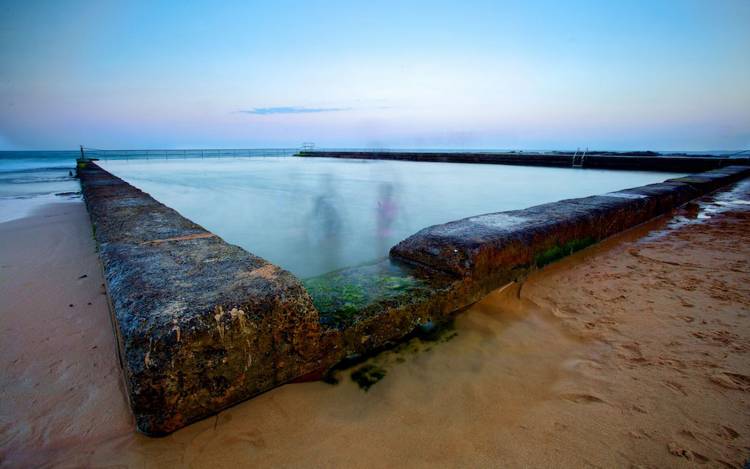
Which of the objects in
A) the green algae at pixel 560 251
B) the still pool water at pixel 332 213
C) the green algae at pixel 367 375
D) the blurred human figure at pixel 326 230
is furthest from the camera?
the still pool water at pixel 332 213

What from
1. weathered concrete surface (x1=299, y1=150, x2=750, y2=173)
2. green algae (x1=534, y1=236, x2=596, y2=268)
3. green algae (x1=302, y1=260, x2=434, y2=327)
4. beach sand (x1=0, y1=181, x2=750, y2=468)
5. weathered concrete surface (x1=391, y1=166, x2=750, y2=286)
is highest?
weathered concrete surface (x1=299, y1=150, x2=750, y2=173)

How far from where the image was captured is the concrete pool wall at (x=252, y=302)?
1.02 meters

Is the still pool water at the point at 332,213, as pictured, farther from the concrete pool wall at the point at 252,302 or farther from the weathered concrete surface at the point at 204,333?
the weathered concrete surface at the point at 204,333

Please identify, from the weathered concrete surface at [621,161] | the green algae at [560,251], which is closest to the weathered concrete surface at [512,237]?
the green algae at [560,251]

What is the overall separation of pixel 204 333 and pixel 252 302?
0.54ft

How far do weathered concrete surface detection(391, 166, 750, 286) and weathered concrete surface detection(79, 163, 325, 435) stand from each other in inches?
39.0

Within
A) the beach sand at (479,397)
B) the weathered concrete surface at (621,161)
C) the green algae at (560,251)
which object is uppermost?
the weathered concrete surface at (621,161)

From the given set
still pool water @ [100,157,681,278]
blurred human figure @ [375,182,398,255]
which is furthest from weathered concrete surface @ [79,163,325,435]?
blurred human figure @ [375,182,398,255]

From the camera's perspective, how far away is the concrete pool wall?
1021 millimetres

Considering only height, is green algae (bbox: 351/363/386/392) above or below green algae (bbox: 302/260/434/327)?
below

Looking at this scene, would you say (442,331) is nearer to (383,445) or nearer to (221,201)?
(383,445)

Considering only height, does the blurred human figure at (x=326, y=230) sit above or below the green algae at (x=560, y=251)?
below

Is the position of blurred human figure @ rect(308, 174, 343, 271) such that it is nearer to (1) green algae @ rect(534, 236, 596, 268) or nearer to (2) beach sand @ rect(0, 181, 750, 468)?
(2) beach sand @ rect(0, 181, 750, 468)

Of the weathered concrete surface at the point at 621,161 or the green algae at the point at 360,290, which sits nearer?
the green algae at the point at 360,290
